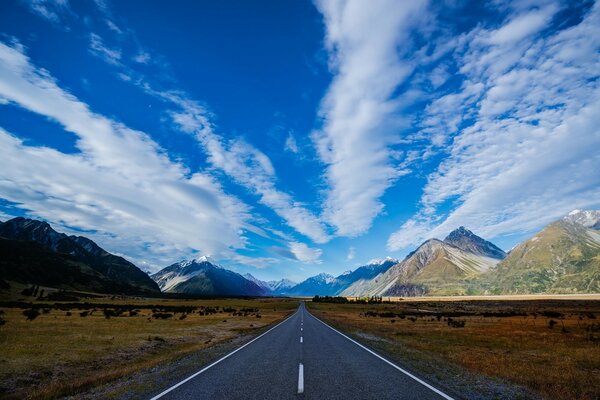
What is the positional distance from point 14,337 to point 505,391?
2743cm

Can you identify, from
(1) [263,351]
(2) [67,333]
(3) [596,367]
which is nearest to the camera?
(3) [596,367]

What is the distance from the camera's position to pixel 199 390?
1013 cm

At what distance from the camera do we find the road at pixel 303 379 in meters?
9.54

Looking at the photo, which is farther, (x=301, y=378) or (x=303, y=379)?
(x=301, y=378)

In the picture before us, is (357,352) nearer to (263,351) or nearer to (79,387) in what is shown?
(263,351)

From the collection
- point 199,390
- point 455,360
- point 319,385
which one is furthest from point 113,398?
point 455,360

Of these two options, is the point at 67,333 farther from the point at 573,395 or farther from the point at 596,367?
the point at 596,367

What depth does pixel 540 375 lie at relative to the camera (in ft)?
45.1

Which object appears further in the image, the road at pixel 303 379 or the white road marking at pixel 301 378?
the white road marking at pixel 301 378

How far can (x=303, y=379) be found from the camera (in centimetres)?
1144

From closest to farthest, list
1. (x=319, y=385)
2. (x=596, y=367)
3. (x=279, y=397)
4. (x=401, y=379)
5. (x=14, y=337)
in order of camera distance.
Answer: (x=279, y=397), (x=319, y=385), (x=401, y=379), (x=596, y=367), (x=14, y=337)

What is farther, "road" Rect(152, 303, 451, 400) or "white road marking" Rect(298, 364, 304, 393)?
"white road marking" Rect(298, 364, 304, 393)

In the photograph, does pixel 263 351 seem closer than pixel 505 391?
No

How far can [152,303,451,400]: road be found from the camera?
9.54 m
